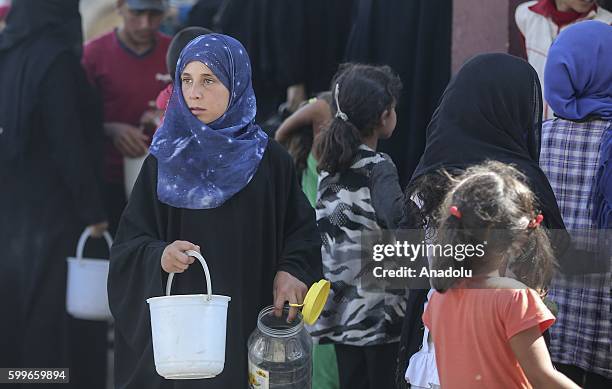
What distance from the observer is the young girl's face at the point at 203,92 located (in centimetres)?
352

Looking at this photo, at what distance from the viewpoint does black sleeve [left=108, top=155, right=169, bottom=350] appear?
350 centimetres

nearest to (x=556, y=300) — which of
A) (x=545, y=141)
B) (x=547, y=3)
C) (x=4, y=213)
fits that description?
(x=545, y=141)

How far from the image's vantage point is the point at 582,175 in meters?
3.65

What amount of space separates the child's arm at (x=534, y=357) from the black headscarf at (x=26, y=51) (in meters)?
3.32

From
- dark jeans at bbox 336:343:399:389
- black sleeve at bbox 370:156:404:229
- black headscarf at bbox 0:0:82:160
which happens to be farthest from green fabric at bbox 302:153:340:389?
black headscarf at bbox 0:0:82:160

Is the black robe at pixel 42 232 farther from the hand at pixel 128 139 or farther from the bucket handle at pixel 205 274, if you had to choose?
the bucket handle at pixel 205 274

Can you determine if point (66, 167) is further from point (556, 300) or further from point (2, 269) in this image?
point (556, 300)

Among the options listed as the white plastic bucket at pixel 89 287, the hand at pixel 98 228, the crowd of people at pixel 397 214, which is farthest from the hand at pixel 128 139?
the crowd of people at pixel 397 214

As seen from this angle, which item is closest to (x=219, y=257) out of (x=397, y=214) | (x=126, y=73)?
(x=397, y=214)

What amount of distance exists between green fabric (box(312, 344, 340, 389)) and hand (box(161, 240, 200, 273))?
3.79 feet

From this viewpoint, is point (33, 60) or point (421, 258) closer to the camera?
point (421, 258)

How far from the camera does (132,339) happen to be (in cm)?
357

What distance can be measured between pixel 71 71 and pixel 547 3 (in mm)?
2451

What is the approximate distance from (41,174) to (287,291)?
253 cm
